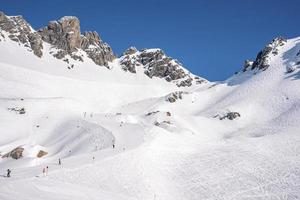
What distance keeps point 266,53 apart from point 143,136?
70.0m

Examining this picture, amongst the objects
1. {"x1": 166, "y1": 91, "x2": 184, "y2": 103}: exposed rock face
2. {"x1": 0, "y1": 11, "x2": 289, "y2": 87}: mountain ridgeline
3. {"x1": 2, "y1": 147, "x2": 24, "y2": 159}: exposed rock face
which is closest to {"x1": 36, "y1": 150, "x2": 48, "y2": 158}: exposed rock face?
{"x1": 2, "y1": 147, "x2": 24, "y2": 159}: exposed rock face

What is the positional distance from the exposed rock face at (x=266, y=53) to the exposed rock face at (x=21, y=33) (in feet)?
217

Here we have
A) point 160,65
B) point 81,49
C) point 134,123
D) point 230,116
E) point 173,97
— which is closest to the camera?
point 134,123

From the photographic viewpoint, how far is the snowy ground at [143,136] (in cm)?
4216

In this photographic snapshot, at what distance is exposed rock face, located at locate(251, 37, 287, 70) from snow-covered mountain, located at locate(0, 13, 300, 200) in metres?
0.36

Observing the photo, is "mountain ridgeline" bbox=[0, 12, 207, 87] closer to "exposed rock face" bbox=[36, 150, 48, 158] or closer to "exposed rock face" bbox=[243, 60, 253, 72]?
"exposed rock face" bbox=[243, 60, 253, 72]

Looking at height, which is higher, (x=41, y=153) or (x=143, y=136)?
(x=143, y=136)

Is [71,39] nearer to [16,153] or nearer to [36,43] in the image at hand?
[36,43]

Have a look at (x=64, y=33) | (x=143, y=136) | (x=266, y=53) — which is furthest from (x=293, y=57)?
(x=64, y=33)

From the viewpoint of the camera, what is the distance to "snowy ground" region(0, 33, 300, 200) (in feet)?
138

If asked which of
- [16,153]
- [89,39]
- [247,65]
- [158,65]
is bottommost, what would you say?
[16,153]

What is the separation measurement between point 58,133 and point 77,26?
86298 millimetres

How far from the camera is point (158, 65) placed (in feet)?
547

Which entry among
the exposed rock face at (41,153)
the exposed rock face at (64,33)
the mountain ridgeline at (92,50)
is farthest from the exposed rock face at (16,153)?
the exposed rock face at (64,33)
